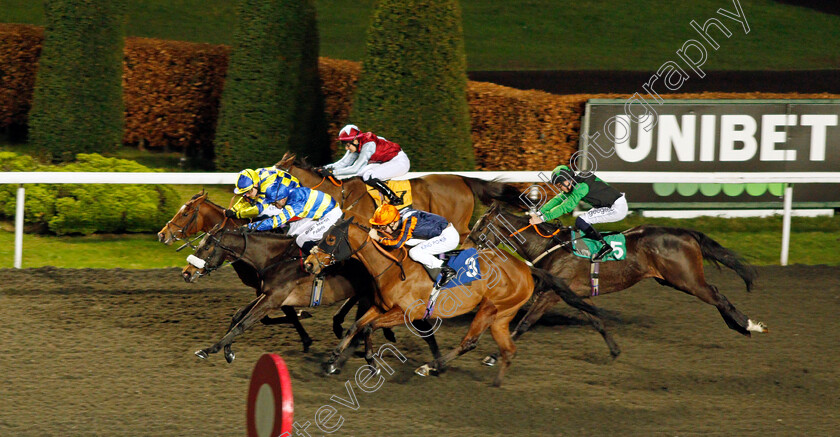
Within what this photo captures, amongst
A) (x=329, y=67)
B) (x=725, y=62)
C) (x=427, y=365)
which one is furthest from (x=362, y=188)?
(x=725, y=62)

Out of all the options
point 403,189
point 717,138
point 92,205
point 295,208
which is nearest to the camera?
point 295,208

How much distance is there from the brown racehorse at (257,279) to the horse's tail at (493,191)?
2.16 meters

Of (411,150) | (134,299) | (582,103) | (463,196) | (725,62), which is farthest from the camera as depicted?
(725,62)

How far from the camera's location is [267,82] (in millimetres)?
9289

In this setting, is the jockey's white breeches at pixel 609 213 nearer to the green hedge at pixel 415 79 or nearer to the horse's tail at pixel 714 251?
the horse's tail at pixel 714 251

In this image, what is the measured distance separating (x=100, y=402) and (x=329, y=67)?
248 inches

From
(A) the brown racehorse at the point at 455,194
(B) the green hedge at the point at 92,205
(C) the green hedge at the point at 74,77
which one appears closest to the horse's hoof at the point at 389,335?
(A) the brown racehorse at the point at 455,194

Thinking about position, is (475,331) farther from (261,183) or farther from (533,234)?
(261,183)

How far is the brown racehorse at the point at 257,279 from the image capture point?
5730 millimetres

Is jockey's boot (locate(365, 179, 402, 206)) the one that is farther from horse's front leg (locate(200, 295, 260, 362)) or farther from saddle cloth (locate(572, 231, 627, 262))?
horse's front leg (locate(200, 295, 260, 362))

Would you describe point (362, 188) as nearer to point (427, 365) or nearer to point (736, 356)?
point (427, 365)

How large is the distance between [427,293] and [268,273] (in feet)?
3.39

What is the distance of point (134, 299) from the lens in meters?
7.00

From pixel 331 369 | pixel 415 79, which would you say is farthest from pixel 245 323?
pixel 415 79
